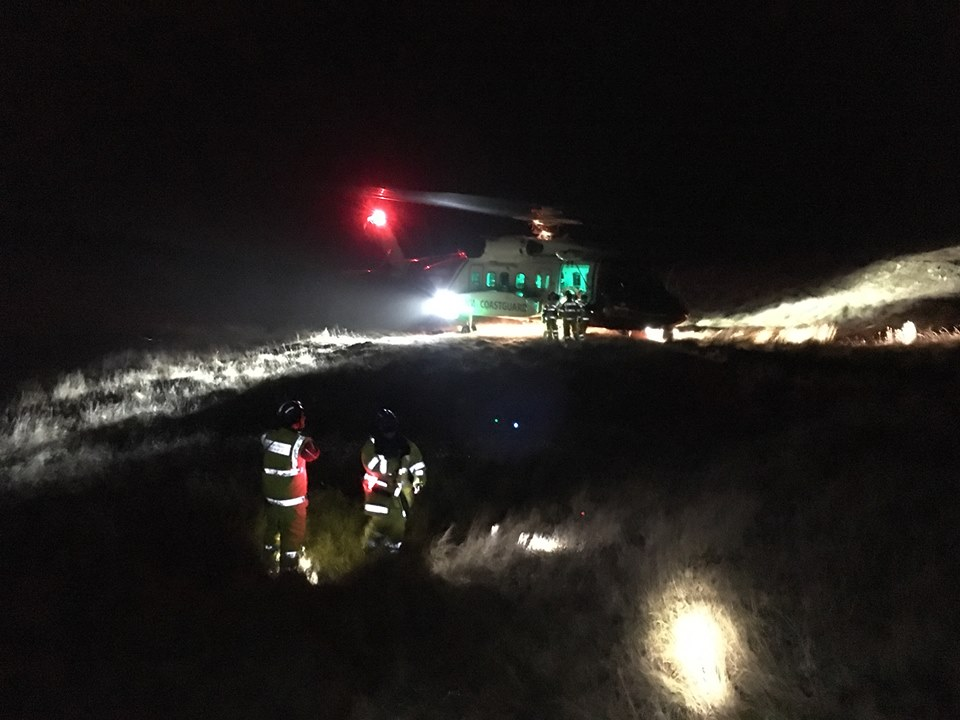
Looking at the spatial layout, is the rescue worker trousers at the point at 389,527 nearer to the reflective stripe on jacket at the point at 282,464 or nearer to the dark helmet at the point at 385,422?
the dark helmet at the point at 385,422

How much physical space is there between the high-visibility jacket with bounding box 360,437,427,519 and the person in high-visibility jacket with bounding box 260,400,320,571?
0.65 meters

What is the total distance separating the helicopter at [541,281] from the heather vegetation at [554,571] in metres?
8.40

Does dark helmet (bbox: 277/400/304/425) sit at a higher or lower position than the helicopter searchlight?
lower

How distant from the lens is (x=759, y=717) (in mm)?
4652

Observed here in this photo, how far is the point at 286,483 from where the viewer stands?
21.9ft

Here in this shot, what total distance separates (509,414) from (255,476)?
4465 millimetres

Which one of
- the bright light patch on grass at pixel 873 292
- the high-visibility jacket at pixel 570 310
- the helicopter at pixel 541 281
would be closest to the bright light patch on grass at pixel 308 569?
the high-visibility jacket at pixel 570 310

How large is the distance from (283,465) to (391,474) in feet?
3.75


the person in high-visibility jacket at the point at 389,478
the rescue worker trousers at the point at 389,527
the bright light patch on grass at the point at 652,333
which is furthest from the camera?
the bright light patch on grass at the point at 652,333

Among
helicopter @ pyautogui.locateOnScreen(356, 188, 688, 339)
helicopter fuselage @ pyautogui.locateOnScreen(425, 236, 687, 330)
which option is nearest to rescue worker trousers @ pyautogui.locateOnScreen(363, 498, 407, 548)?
helicopter @ pyautogui.locateOnScreen(356, 188, 688, 339)

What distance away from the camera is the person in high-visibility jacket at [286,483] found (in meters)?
6.68

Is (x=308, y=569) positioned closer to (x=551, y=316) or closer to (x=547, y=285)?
(x=551, y=316)

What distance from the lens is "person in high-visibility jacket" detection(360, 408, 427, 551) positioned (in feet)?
22.6

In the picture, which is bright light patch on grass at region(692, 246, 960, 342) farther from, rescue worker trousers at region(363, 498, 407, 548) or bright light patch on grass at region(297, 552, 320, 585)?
bright light patch on grass at region(297, 552, 320, 585)
